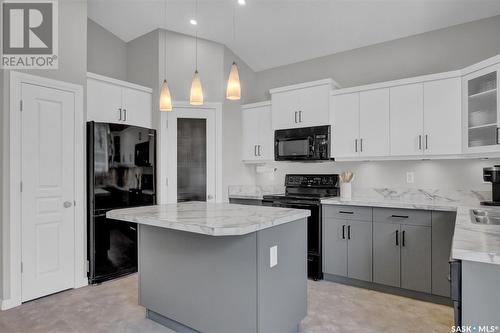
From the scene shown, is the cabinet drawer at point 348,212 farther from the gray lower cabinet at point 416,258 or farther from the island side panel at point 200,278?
the island side panel at point 200,278

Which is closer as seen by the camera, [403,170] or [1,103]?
[1,103]

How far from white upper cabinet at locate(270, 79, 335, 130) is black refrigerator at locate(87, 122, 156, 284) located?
178 centimetres

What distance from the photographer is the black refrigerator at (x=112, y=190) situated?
11.2 feet

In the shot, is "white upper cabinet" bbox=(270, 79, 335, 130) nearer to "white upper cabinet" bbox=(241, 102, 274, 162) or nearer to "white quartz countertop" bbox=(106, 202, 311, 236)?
"white upper cabinet" bbox=(241, 102, 274, 162)

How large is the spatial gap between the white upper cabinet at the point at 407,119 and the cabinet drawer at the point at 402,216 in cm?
67

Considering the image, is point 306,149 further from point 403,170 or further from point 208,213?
point 208,213

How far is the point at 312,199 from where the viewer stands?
11.8 feet

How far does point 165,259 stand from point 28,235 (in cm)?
152

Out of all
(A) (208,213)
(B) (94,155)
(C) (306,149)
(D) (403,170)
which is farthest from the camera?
(C) (306,149)

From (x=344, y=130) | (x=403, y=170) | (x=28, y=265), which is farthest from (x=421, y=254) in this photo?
(x=28, y=265)

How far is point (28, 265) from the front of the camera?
293cm

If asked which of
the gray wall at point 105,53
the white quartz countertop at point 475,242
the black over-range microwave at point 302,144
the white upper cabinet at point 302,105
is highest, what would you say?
the gray wall at point 105,53

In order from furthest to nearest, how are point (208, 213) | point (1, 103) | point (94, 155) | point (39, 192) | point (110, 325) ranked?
point (94, 155) < point (39, 192) < point (1, 103) < point (110, 325) < point (208, 213)

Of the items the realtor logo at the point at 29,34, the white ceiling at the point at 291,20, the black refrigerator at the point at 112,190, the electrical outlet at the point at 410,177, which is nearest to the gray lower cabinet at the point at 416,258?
the electrical outlet at the point at 410,177
